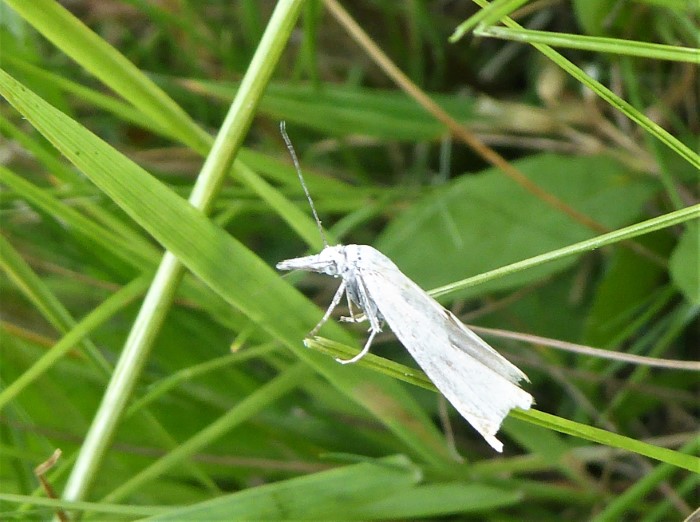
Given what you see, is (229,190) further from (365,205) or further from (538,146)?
(538,146)

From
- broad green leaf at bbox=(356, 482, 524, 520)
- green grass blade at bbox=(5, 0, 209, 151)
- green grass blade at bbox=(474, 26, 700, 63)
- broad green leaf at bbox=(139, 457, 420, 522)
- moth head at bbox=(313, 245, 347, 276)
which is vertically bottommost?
broad green leaf at bbox=(356, 482, 524, 520)

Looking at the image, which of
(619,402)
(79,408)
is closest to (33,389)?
(79,408)

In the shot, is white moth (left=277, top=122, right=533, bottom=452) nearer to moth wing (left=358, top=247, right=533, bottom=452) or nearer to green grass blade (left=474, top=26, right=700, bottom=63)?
moth wing (left=358, top=247, right=533, bottom=452)

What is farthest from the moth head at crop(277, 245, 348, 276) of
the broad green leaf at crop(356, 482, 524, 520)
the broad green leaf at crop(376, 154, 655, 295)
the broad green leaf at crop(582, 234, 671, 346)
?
the broad green leaf at crop(582, 234, 671, 346)

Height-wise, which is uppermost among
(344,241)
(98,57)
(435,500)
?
(344,241)

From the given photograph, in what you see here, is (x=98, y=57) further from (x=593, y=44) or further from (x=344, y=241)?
(x=344, y=241)

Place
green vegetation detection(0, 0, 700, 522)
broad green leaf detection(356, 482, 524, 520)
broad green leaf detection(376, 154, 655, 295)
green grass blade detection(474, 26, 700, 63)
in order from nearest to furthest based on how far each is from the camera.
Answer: green grass blade detection(474, 26, 700, 63) → green vegetation detection(0, 0, 700, 522) → broad green leaf detection(356, 482, 524, 520) → broad green leaf detection(376, 154, 655, 295)

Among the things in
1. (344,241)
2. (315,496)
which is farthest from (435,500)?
(344,241)
